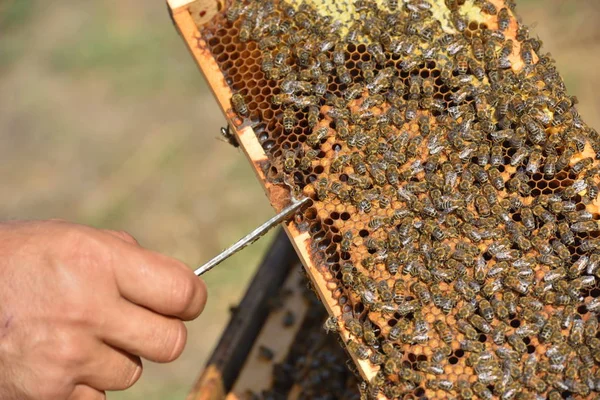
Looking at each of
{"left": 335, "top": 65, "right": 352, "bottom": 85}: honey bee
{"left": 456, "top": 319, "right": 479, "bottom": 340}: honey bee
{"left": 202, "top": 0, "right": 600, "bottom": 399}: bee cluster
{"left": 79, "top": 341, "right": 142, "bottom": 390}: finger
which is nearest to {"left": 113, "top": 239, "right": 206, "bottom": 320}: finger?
{"left": 79, "top": 341, "right": 142, "bottom": 390}: finger

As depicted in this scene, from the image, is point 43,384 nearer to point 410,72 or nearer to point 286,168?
point 286,168

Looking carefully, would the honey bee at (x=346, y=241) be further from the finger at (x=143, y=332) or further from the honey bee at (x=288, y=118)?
the finger at (x=143, y=332)

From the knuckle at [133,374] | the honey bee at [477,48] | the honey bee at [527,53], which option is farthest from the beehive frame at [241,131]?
the honey bee at [527,53]

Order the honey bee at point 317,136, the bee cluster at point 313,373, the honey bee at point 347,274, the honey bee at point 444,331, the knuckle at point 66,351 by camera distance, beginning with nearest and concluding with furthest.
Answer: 1. the knuckle at point 66,351
2. the honey bee at point 444,331
3. the honey bee at point 347,274
4. the honey bee at point 317,136
5. the bee cluster at point 313,373

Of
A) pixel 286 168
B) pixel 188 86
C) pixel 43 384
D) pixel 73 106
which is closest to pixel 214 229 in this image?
pixel 188 86

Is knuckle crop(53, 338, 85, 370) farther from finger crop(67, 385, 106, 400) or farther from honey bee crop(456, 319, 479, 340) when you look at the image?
honey bee crop(456, 319, 479, 340)
